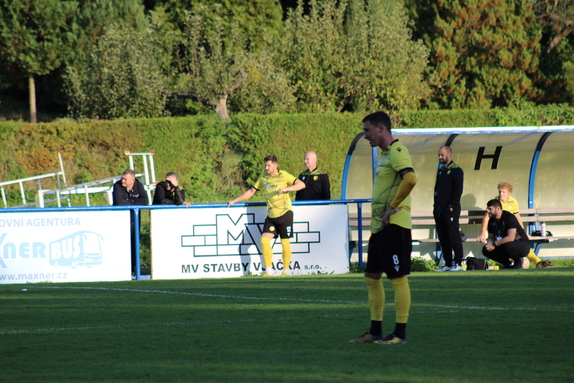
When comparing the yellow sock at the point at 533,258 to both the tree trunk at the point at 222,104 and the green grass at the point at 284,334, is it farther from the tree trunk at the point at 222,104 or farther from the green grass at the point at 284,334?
the tree trunk at the point at 222,104

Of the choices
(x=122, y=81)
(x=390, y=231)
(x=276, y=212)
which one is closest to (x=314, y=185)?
(x=276, y=212)

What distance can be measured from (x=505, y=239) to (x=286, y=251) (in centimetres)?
373

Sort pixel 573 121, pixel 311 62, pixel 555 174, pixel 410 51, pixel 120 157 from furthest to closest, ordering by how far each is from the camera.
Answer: pixel 410 51 → pixel 311 62 → pixel 573 121 → pixel 120 157 → pixel 555 174

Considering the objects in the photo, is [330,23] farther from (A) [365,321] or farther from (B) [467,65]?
(A) [365,321]

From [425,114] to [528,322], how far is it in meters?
20.7

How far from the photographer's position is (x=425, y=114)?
27250 millimetres

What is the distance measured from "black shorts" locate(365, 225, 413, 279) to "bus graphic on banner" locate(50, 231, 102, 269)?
296 inches

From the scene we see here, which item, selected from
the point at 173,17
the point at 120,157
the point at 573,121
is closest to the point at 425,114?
the point at 573,121

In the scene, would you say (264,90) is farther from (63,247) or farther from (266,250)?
(63,247)

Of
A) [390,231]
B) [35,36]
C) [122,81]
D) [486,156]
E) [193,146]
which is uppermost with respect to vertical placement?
[35,36]

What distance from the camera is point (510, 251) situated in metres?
13.3

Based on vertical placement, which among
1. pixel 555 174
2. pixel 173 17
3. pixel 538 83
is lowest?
pixel 555 174

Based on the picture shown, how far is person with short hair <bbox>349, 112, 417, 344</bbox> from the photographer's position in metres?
6.13

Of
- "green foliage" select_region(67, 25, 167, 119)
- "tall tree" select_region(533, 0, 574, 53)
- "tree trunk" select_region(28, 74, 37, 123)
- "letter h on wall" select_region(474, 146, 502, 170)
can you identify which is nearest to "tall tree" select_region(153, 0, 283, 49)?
"green foliage" select_region(67, 25, 167, 119)
